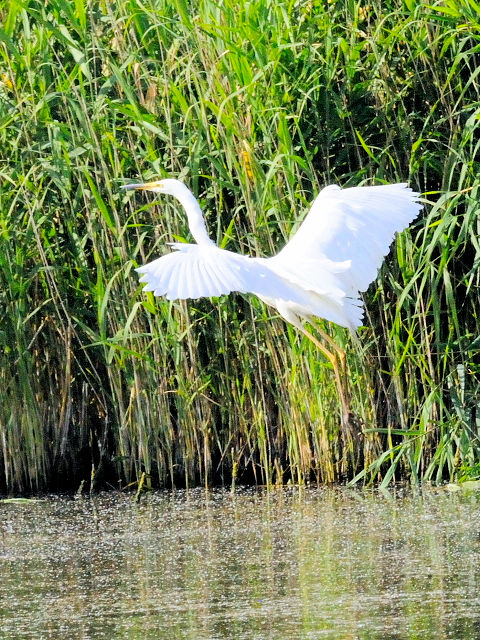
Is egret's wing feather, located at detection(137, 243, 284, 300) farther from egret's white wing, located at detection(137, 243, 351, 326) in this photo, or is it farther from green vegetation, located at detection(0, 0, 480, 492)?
green vegetation, located at detection(0, 0, 480, 492)

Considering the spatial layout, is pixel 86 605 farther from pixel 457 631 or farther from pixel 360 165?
pixel 360 165

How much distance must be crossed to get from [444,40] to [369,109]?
441 mm

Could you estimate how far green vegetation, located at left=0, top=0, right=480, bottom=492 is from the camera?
4.95 m

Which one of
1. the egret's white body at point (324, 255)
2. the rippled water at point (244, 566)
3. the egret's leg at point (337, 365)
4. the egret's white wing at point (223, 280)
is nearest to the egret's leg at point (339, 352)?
the egret's leg at point (337, 365)

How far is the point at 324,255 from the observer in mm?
4457

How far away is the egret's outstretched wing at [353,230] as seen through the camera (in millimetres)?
4457

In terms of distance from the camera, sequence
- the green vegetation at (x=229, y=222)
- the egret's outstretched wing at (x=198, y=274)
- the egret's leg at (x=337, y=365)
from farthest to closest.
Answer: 1. the green vegetation at (x=229, y=222)
2. the egret's leg at (x=337, y=365)
3. the egret's outstretched wing at (x=198, y=274)

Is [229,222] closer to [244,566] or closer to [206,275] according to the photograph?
[206,275]

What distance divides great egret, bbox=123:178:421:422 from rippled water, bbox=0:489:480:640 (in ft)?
2.05

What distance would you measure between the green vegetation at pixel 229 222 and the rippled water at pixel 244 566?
12.0 inches

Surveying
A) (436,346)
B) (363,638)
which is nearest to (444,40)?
(436,346)

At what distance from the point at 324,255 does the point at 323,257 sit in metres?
0.03

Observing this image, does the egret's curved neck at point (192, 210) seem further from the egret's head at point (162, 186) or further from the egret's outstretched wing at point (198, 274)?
the egret's outstretched wing at point (198, 274)

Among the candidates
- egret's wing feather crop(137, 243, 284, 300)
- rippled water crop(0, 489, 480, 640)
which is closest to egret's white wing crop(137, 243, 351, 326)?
egret's wing feather crop(137, 243, 284, 300)
